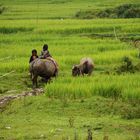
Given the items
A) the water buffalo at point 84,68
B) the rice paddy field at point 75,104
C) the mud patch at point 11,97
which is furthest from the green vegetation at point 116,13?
the mud patch at point 11,97

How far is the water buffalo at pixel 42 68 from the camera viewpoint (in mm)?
14617

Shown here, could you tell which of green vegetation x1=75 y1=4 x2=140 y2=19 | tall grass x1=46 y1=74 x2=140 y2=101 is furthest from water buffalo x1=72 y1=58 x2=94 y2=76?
green vegetation x1=75 y1=4 x2=140 y2=19

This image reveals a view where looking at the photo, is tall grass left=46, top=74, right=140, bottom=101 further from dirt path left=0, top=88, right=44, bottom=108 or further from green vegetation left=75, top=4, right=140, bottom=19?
green vegetation left=75, top=4, right=140, bottom=19

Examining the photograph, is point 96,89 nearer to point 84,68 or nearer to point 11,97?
point 11,97

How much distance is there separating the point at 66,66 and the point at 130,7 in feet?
69.1

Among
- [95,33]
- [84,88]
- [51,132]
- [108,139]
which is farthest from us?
[95,33]

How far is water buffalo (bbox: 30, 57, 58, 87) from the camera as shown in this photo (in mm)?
14617

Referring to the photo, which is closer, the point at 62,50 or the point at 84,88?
the point at 84,88

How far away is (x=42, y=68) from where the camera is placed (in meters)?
14.7

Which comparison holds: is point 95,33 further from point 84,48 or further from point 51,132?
point 51,132

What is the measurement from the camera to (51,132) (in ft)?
29.4

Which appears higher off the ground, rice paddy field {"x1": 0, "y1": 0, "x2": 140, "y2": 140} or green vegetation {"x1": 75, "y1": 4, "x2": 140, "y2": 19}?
green vegetation {"x1": 75, "y1": 4, "x2": 140, "y2": 19}

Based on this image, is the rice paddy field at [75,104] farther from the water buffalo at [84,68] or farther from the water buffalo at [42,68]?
the water buffalo at [84,68]

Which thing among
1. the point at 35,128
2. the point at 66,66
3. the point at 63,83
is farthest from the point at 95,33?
the point at 35,128
